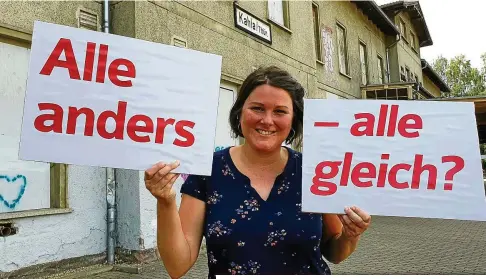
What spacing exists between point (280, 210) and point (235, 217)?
18cm

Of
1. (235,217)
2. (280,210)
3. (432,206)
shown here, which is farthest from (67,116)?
(432,206)

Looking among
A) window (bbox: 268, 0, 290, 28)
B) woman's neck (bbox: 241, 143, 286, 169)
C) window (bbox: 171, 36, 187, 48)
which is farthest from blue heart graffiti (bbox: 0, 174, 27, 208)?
window (bbox: 268, 0, 290, 28)

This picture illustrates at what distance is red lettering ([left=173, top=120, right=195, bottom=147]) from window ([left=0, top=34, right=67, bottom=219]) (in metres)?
3.88

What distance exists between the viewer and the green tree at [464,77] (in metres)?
42.4

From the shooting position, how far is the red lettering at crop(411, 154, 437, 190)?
185 cm

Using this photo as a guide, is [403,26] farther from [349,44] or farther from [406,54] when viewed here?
[349,44]

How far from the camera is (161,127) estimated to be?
5.91 ft

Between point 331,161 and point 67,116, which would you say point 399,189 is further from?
point 67,116

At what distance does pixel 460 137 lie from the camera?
1.86 metres

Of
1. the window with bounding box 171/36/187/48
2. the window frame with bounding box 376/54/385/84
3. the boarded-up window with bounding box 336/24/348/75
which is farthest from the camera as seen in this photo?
the window frame with bounding box 376/54/385/84

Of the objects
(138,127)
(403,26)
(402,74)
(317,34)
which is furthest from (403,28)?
(138,127)

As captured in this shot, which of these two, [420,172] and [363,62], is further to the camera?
[363,62]

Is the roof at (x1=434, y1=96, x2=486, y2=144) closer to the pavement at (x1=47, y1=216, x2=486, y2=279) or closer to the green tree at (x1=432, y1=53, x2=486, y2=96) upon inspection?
the pavement at (x1=47, y1=216, x2=486, y2=279)

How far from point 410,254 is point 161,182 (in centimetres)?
652
